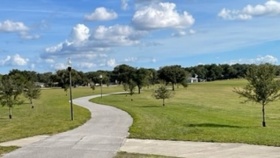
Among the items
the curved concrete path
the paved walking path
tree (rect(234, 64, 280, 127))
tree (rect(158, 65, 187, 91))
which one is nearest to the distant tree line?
tree (rect(158, 65, 187, 91))

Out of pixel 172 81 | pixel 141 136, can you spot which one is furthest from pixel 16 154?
pixel 172 81

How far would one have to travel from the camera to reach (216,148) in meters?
13.2

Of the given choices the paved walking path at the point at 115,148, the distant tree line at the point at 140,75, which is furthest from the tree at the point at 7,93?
the distant tree line at the point at 140,75

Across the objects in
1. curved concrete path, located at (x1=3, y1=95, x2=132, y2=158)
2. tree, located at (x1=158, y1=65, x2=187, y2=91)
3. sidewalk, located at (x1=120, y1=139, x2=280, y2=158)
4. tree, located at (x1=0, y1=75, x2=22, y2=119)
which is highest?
tree, located at (x1=158, y1=65, x2=187, y2=91)

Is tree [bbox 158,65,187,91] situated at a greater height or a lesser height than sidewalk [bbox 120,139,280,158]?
greater

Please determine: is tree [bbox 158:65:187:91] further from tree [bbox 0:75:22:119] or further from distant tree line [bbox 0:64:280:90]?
tree [bbox 0:75:22:119]

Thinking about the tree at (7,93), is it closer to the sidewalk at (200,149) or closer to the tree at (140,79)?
the sidewalk at (200,149)

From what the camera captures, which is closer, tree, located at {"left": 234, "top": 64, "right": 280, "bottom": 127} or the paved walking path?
the paved walking path

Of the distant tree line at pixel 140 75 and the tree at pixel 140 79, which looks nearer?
the tree at pixel 140 79

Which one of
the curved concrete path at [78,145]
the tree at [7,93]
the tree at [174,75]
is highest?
the tree at [174,75]

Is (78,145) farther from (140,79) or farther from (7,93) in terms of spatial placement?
(140,79)

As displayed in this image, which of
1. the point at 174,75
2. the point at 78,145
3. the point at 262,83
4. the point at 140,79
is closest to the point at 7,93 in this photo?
the point at 262,83

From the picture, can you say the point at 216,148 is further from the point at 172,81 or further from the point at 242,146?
the point at 172,81

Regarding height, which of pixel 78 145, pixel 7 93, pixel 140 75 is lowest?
pixel 78 145
